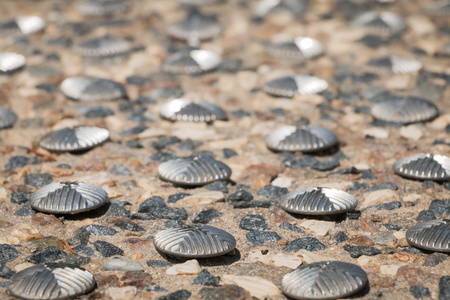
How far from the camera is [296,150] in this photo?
222 inches

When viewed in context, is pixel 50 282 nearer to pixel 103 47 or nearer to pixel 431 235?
pixel 431 235

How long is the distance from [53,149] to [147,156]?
85cm

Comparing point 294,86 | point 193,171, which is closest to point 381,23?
point 294,86

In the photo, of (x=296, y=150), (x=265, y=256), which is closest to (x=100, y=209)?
(x=265, y=256)

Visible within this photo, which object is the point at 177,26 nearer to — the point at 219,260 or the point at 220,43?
the point at 220,43

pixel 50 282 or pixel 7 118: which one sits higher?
pixel 50 282

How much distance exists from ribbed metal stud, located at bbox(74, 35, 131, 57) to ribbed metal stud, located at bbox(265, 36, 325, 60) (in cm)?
190

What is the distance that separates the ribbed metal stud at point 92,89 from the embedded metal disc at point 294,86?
5.39ft

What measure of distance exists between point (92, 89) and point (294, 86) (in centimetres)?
223

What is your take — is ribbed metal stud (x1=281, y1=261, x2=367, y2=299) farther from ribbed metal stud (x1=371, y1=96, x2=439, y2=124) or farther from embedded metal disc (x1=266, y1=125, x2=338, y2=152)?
ribbed metal stud (x1=371, y1=96, x2=439, y2=124)

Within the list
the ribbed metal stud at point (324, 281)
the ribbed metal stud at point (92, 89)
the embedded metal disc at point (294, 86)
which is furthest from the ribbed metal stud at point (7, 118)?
the ribbed metal stud at point (324, 281)

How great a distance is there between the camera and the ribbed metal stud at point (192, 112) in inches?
249

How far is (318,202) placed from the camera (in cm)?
451

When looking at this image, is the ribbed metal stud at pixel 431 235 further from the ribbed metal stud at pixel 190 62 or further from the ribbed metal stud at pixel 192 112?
the ribbed metal stud at pixel 190 62
